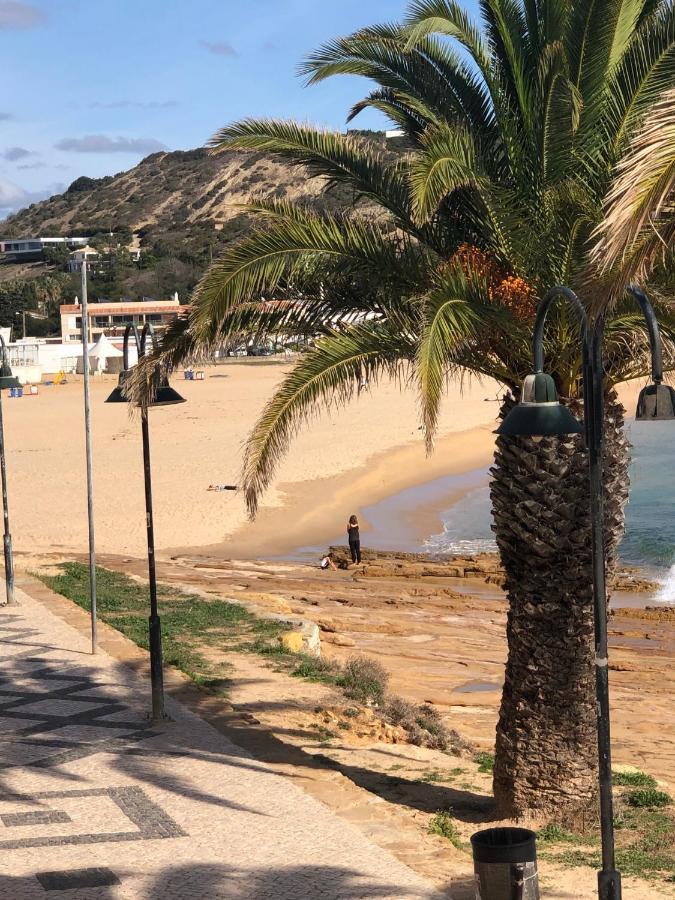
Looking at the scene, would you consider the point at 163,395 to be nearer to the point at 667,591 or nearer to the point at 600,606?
the point at 600,606

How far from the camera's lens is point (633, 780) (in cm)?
1095

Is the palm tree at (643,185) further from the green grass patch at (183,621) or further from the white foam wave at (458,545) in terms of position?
the white foam wave at (458,545)

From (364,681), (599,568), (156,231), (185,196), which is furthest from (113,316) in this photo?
(185,196)

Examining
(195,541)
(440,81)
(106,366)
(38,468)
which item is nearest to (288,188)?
(106,366)

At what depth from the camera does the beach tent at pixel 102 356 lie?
7856cm

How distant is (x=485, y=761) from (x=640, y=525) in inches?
841

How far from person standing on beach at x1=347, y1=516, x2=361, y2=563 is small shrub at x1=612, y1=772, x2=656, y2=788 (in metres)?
14.5

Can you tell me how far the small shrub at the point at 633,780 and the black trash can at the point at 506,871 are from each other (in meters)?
3.96

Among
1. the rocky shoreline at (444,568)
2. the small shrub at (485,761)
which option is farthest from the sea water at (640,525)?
the small shrub at (485,761)

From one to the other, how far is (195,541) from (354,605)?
967cm

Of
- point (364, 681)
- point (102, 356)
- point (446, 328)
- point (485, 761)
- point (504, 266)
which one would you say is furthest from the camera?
point (102, 356)

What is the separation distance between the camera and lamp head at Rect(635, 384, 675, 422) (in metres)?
6.44

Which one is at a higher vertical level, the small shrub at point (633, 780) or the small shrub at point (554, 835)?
the small shrub at point (554, 835)

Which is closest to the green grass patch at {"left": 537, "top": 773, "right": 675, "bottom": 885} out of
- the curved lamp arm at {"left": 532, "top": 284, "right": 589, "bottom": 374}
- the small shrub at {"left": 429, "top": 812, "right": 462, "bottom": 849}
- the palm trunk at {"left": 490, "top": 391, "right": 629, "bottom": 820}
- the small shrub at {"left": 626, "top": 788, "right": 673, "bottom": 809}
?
the small shrub at {"left": 626, "top": 788, "right": 673, "bottom": 809}
